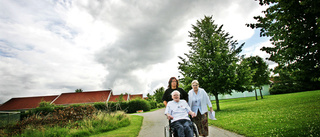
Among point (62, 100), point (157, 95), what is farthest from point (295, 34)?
point (157, 95)

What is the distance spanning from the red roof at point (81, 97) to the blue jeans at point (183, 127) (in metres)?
35.9

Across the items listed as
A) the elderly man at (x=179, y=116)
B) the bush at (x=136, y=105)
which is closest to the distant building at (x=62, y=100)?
the bush at (x=136, y=105)

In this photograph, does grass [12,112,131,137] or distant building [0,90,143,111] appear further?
distant building [0,90,143,111]

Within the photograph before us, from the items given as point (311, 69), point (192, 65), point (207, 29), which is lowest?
point (311, 69)

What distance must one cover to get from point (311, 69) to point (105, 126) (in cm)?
952

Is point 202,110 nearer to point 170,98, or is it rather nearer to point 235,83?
point 170,98

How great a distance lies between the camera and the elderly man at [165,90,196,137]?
370 cm

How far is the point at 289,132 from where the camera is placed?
5227 millimetres

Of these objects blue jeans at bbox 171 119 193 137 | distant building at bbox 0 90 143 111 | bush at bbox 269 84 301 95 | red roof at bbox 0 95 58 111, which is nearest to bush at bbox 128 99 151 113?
distant building at bbox 0 90 143 111

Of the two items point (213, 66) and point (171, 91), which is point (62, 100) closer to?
point (213, 66)

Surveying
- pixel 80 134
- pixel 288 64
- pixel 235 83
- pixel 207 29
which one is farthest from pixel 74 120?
pixel 207 29

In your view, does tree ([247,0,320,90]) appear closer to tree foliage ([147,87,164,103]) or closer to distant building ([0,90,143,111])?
distant building ([0,90,143,111])

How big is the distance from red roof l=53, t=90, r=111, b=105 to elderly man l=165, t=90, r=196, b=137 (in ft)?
117

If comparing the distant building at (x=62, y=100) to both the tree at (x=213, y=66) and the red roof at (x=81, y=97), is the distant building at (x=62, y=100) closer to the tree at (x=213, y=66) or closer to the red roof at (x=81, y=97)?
the red roof at (x=81, y=97)
